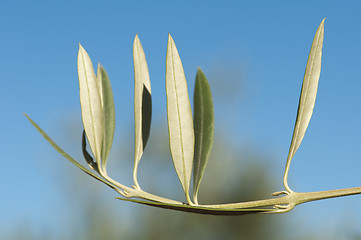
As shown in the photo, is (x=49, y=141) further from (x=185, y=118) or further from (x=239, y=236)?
(x=239, y=236)

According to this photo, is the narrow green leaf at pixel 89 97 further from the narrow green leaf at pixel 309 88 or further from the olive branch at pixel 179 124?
the narrow green leaf at pixel 309 88

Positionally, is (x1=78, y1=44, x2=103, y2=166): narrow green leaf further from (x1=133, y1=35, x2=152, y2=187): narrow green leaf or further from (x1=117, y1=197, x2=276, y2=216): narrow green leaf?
(x1=117, y1=197, x2=276, y2=216): narrow green leaf

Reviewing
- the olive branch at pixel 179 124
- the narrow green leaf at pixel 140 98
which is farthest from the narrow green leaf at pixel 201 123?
the narrow green leaf at pixel 140 98

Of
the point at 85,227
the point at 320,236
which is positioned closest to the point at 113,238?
A: the point at 85,227

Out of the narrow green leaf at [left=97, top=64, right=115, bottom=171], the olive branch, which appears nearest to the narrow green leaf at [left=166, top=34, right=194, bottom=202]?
the olive branch

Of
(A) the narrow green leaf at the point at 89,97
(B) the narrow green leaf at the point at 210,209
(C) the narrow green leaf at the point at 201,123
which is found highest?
(A) the narrow green leaf at the point at 89,97

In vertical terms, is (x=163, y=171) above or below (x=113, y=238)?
above
